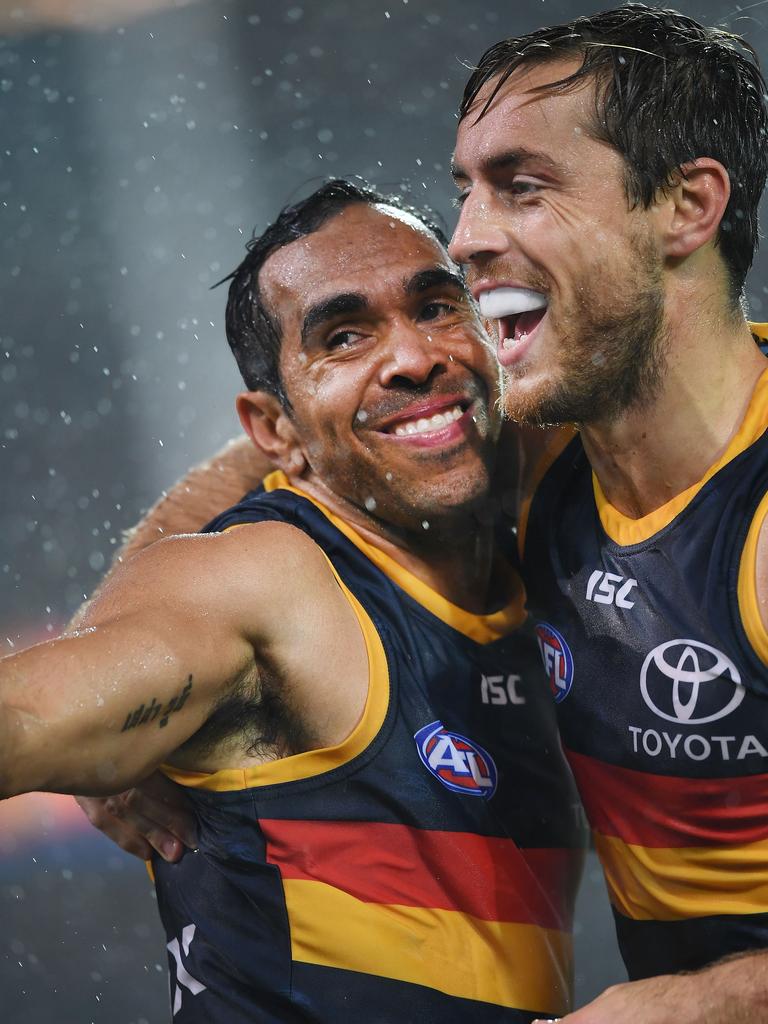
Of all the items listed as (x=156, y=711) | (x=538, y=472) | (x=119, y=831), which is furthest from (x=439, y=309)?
(x=119, y=831)

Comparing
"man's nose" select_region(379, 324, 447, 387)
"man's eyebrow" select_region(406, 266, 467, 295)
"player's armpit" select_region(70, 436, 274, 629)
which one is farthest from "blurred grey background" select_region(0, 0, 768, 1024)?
"man's nose" select_region(379, 324, 447, 387)

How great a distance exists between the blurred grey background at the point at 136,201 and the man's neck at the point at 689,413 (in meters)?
3.02

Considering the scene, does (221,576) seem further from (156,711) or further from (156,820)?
(156,820)

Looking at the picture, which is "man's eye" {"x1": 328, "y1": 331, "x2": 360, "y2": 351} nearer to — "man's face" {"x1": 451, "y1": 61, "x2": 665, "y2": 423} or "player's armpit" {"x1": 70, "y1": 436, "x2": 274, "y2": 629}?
"man's face" {"x1": 451, "y1": 61, "x2": 665, "y2": 423}

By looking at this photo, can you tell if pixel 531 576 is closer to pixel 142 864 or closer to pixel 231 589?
pixel 231 589

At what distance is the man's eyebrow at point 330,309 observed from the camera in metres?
2.23

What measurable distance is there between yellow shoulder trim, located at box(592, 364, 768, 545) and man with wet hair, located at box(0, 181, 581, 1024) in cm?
29

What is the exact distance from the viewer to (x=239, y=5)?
5109 millimetres

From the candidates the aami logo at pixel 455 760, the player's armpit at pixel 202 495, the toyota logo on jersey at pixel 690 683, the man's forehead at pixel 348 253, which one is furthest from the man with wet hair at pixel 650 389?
the player's armpit at pixel 202 495

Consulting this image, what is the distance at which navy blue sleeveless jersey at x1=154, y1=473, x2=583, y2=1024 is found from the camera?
6.40 ft

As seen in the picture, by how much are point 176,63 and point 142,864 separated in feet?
11.1

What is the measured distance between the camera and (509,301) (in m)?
1.94

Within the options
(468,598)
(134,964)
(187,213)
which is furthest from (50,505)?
(468,598)

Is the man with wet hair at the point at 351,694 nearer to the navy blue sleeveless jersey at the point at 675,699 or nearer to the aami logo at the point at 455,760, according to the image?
the aami logo at the point at 455,760
